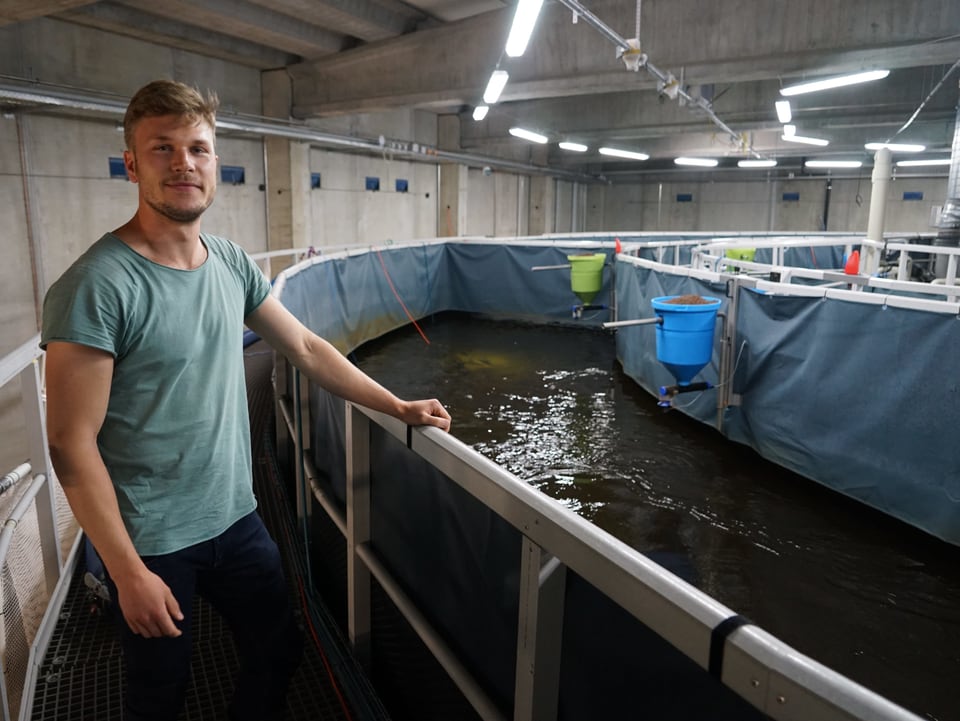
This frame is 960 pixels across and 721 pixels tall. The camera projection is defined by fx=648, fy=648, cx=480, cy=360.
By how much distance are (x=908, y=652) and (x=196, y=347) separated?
3.41 meters

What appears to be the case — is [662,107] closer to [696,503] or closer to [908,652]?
[696,503]

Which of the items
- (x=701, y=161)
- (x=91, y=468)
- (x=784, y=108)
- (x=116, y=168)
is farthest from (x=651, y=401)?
(x=701, y=161)

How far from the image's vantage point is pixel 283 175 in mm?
12578

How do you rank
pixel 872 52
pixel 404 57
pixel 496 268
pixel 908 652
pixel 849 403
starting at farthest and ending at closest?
pixel 496 268 < pixel 404 57 < pixel 872 52 < pixel 849 403 < pixel 908 652

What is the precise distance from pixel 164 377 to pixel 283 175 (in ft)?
39.6

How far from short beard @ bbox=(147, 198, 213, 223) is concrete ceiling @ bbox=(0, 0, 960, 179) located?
17.3ft

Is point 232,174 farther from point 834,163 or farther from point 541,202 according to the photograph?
point 834,163

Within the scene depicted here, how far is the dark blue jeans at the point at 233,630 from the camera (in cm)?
156

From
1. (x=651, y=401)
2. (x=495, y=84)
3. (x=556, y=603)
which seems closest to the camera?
(x=556, y=603)

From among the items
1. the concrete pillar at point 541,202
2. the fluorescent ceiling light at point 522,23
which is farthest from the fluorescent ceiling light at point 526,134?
the concrete pillar at point 541,202

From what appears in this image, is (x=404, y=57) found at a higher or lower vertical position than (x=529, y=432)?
higher

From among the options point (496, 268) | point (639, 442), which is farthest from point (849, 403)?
point (496, 268)

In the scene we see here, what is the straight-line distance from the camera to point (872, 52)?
708 centimetres

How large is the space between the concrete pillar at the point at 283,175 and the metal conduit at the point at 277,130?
31 centimetres
